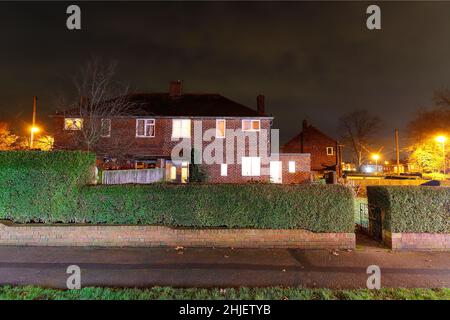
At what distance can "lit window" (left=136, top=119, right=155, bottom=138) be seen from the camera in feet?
73.4

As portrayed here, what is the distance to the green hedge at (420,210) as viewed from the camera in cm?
723

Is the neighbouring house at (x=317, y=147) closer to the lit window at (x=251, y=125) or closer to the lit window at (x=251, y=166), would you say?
the lit window at (x=251, y=166)

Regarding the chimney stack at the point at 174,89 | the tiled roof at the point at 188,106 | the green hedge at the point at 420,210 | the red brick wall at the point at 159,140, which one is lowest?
the green hedge at the point at 420,210

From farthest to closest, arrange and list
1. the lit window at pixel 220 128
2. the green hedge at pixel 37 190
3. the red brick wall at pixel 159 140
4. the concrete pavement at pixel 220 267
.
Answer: the lit window at pixel 220 128
the red brick wall at pixel 159 140
the green hedge at pixel 37 190
the concrete pavement at pixel 220 267

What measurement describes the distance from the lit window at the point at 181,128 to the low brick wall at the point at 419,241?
1783 cm

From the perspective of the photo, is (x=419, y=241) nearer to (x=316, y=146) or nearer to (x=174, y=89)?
(x=174, y=89)

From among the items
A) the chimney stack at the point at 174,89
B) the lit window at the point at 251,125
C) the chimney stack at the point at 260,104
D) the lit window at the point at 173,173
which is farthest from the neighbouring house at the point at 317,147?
the lit window at the point at 173,173

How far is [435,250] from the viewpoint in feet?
23.3

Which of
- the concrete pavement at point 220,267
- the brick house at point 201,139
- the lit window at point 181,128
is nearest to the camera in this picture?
the concrete pavement at point 220,267

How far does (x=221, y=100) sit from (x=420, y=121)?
100ft

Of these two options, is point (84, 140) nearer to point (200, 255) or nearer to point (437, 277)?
point (200, 255)

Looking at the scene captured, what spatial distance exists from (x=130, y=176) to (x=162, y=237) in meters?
8.72

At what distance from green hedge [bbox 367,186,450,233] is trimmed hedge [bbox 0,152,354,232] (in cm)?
120

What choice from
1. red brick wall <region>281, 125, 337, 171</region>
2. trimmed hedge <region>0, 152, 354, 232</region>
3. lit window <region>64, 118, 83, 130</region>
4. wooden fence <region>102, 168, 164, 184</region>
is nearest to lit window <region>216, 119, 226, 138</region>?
wooden fence <region>102, 168, 164, 184</region>
